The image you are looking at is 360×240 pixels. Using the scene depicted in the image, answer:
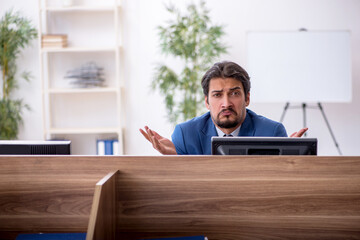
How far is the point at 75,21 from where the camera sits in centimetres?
478

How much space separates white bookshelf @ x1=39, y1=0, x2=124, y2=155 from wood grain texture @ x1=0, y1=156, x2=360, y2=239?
10.8 feet

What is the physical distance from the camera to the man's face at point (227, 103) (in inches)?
85.8

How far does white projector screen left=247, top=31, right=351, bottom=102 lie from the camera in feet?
13.8

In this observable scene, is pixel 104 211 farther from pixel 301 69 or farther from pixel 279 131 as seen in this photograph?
pixel 301 69

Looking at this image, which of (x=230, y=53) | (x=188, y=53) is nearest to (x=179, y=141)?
(x=188, y=53)

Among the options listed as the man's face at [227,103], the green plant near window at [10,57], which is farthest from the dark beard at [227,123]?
the green plant near window at [10,57]

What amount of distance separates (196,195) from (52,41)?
3659 millimetres

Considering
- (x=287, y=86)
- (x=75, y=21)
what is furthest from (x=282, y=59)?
(x=75, y=21)

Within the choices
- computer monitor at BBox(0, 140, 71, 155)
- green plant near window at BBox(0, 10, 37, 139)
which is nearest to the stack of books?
green plant near window at BBox(0, 10, 37, 139)

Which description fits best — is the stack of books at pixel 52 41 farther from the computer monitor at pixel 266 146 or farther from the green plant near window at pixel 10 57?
the computer monitor at pixel 266 146

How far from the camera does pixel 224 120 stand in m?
2.18

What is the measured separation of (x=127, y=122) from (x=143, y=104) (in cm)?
28

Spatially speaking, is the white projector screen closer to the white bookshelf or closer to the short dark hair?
the white bookshelf

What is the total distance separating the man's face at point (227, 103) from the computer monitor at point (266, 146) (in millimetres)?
739
